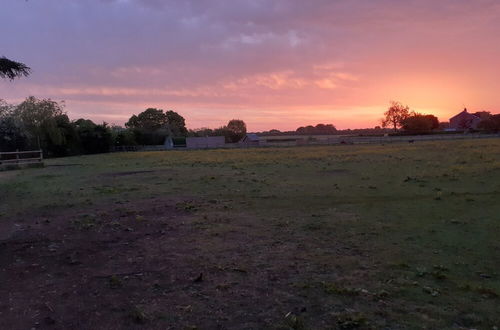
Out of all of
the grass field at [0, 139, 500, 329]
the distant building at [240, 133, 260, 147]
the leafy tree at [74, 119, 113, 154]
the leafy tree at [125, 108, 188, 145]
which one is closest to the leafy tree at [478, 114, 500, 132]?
the distant building at [240, 133, 260, 147]

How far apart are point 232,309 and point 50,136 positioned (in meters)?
60.1

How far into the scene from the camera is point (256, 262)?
6316 mm

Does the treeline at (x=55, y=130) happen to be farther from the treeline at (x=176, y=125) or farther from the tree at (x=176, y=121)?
the tree at (x=176, y=121)

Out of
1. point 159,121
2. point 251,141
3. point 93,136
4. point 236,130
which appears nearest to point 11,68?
point 93,136

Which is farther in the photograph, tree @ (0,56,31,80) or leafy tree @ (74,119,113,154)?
leafy tree @ (74,119,113,154)

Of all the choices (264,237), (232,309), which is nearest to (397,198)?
(264,237)

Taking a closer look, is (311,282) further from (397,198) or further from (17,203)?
(17,203)

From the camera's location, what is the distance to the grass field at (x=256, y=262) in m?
4.45

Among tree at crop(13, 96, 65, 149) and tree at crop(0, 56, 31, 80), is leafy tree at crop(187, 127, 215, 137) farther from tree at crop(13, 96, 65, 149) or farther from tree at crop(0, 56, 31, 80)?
tree at crop(0, 56, 31, 80)

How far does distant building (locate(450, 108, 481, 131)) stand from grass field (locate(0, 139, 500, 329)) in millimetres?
120357

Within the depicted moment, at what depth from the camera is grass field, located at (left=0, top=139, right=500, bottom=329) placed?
4449 mm

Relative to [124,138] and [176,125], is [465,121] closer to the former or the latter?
[176,125]

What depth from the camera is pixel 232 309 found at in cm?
461

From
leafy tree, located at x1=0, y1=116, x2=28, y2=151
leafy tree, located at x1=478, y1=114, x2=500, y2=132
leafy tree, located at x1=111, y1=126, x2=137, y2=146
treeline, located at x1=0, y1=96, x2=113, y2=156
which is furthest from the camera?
leafy tree, located at x1=478, y1=114, x2=500, y2=132
